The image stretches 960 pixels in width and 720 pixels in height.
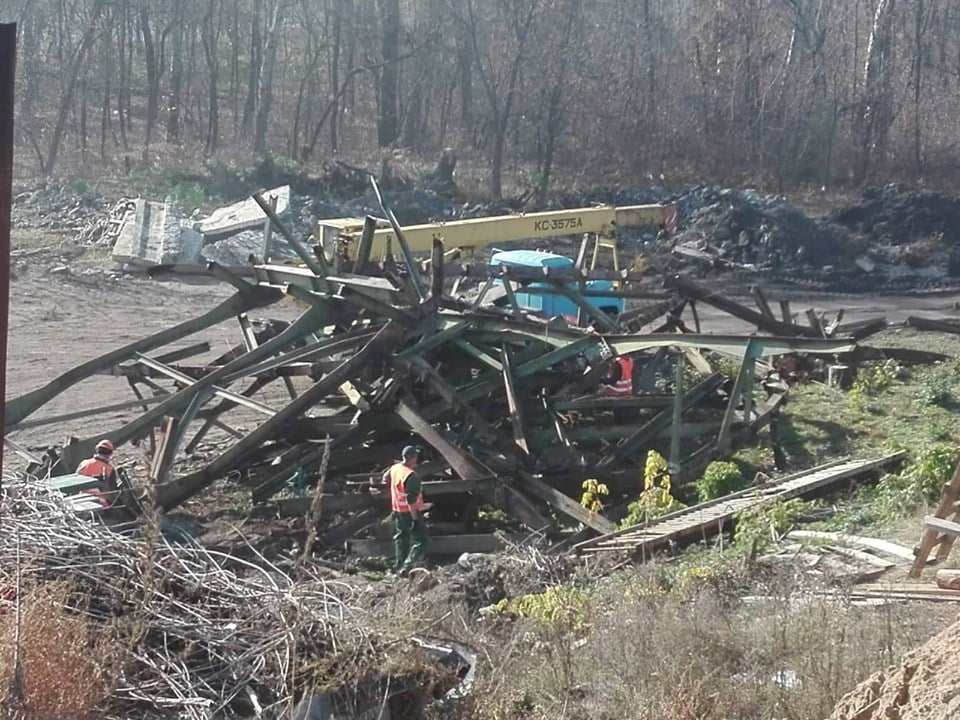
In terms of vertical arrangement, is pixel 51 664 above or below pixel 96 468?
above

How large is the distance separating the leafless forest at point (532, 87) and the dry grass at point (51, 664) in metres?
33.8

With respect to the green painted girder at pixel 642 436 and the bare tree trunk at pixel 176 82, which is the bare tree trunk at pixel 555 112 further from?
the green painted girder at pixel 642 436

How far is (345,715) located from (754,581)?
380cm

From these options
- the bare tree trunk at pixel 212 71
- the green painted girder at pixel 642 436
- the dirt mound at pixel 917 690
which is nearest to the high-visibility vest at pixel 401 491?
the green painted girder at pixel 642 436

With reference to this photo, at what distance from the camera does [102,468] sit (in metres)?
12.2

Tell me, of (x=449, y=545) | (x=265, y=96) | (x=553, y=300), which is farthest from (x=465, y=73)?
(x=449, y=545)

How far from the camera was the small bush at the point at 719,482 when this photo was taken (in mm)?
12852

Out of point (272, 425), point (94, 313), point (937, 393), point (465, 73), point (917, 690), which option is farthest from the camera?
point (465, 73)

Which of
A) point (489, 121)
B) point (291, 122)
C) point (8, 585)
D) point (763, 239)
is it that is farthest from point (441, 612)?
point (291, 122)

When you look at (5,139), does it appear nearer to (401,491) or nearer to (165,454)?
(401,491)

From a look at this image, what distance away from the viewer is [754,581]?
841cm

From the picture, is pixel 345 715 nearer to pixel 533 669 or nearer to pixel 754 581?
pixel 533 669

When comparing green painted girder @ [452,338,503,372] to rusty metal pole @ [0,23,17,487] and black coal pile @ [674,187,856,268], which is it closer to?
rusty metal pole @ [0,23,17,487]

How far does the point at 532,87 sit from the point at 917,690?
38733 mm
